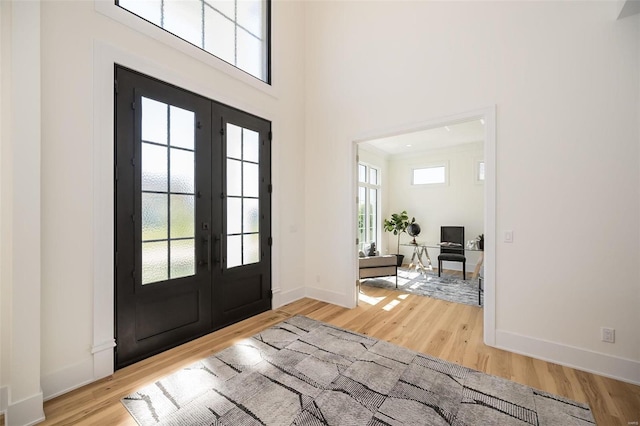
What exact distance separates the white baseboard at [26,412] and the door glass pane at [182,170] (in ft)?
5.69

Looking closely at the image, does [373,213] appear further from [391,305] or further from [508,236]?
[508,236]

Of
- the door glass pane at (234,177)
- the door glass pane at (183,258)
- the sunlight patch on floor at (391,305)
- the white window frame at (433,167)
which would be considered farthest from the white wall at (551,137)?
the white window frame at (433,167)

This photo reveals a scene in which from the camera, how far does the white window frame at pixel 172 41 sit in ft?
7.28

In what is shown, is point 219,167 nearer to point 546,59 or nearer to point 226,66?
point 226,66

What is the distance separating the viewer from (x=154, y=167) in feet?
8.15

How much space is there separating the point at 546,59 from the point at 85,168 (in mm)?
4111

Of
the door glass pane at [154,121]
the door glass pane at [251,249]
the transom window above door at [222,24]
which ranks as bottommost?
the door glass pane at [251,249]

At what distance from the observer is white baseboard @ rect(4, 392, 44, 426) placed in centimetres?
162

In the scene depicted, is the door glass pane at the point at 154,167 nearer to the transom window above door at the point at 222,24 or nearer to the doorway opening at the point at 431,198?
the transom window above door at the point at 222,24

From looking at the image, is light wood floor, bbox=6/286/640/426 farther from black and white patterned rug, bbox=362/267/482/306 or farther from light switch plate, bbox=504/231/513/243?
light switch plate, bbox=504/231/513/243

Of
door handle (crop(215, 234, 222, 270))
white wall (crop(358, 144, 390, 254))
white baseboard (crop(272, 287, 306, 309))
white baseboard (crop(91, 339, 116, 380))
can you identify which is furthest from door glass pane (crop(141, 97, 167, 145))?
white wall (crop(358, 144, 390, 254))

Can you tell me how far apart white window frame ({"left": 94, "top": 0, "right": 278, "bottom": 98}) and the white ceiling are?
2664 mm

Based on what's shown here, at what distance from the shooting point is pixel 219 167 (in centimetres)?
301

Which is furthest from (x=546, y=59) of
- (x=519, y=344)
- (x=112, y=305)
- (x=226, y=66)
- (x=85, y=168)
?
(x=112, y=305)
